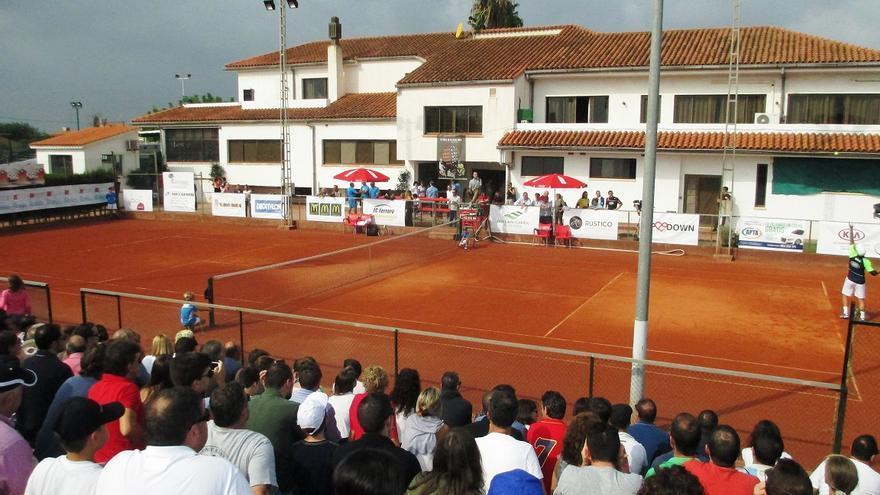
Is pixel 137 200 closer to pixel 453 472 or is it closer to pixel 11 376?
pixel 11 376

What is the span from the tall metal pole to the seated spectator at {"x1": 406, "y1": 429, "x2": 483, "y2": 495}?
5.71 m

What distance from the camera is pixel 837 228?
24.1 m

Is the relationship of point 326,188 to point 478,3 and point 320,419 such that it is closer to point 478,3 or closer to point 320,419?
point 478,3

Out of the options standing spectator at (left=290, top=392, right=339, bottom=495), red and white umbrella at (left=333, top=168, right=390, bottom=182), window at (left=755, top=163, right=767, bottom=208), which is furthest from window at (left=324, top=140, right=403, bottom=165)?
standing spectator at (left=290, top=392, right=339, bottom=495)

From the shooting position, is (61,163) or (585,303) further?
(61,163)

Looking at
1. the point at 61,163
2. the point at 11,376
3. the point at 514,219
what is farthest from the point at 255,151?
the point at 11,376

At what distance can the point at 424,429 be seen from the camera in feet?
19.2

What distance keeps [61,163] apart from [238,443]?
184 feet

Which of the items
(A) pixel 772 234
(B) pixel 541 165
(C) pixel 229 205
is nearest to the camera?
(A) pixel 772 234

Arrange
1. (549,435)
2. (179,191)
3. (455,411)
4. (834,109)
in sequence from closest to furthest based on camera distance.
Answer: (549,435) < (455,411) < (834,109) < (179,191)

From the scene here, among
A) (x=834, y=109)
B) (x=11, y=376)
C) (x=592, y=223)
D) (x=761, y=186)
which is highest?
(x=834, y=109)

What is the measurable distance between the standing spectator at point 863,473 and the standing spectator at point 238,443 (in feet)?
13.5

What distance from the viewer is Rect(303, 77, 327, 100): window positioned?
45.7 meters

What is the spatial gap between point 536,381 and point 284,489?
6866 millimetres
